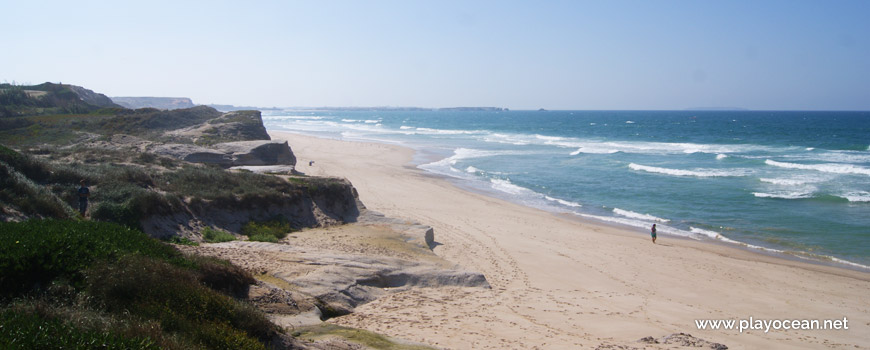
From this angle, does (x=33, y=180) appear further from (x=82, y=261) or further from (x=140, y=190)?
(x=82, y=261)

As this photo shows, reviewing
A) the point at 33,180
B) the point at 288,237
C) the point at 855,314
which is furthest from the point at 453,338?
the point at 33,180

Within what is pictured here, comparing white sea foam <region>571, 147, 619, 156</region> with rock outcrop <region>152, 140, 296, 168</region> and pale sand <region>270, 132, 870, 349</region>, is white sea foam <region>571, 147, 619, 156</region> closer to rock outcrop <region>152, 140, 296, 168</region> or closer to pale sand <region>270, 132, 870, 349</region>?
pale sand <region>270, 132, 870, 349</region>

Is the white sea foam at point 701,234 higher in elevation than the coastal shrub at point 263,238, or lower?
lower

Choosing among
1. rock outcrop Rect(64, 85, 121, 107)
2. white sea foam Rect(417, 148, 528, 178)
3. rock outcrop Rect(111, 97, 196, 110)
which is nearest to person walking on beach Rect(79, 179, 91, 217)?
white sea foam Rect(417, 148, 528, 178)

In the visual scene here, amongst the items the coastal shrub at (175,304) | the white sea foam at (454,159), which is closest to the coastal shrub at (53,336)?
the coastal shrub at (175,304)

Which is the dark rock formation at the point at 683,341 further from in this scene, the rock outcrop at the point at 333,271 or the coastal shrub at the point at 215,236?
the coastal shrub at the point at 215,236

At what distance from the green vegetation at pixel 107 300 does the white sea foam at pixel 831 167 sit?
40.8 m

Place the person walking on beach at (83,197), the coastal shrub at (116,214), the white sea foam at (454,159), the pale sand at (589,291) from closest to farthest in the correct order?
the pale sand at (589,291)
the coastal shrub at (116,214)
the person walking on beach at (83,197)
the white sea foam at (454,159)

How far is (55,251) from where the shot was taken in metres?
5.98

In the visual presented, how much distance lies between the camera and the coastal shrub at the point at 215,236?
12188 millimetres

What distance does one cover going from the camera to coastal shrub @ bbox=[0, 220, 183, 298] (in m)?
5.50

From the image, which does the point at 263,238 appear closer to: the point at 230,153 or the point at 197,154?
the point at 197,154

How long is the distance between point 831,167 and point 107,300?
4365 cm

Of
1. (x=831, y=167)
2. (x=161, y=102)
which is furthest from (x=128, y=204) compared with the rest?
(x=161, y=102)
